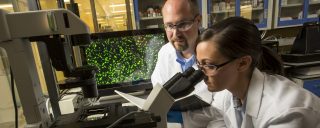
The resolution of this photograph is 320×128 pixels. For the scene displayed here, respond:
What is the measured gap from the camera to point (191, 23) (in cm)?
116

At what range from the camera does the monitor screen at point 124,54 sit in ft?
4.03

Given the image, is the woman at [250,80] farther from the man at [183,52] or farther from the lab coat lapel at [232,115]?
the man at [183,52]

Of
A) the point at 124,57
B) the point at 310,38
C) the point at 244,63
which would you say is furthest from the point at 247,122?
the point at 310,38

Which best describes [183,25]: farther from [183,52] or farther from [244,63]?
[244,63]

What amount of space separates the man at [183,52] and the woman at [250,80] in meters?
0.27

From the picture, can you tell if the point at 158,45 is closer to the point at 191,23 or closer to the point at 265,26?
the point at 191,23

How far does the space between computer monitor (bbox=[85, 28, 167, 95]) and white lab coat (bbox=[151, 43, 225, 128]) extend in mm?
61

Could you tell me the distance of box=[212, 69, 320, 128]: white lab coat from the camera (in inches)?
25.2

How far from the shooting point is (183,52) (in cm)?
129

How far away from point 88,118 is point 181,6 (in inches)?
30.8

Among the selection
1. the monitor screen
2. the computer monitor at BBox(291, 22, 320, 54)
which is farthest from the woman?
the computer monitor at BBox(291, 22, 320, 54)

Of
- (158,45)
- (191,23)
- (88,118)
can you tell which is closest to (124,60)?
(158,45)

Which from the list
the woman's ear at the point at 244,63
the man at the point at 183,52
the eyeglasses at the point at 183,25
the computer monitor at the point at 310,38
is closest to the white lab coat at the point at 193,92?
the man at the point at 183,52

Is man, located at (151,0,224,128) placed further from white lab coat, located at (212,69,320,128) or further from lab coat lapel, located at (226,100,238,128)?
→ white lab coat, located at (212,69,320,128)
